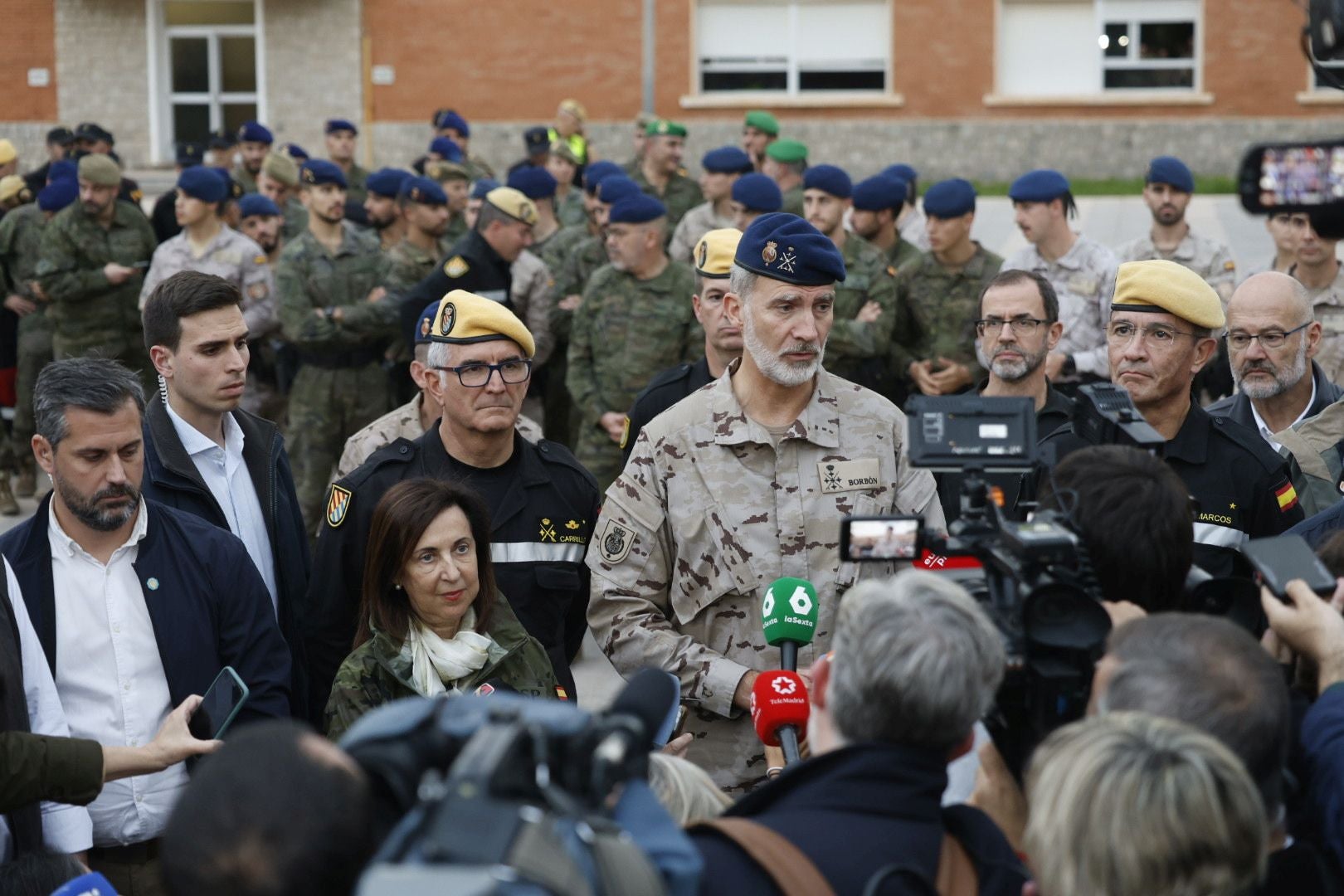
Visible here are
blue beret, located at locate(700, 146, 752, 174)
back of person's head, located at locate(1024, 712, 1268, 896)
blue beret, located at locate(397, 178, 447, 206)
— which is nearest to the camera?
back of person's head, located at locate(1024, 712, 1268, 896)

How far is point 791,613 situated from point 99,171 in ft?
29.3

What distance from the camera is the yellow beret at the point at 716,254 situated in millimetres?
6246

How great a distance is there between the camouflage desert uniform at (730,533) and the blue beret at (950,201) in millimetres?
4708

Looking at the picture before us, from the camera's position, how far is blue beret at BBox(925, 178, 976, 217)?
8.82m

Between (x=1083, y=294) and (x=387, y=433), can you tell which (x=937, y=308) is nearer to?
(x=1083, y=294)

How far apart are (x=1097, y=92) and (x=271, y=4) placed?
548 inches

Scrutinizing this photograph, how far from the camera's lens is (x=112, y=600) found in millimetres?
3924

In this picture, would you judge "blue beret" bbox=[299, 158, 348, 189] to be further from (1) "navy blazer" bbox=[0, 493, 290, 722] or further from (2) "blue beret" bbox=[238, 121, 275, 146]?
(1) "navy blazer" bbox=[0, 493, 290, 722]

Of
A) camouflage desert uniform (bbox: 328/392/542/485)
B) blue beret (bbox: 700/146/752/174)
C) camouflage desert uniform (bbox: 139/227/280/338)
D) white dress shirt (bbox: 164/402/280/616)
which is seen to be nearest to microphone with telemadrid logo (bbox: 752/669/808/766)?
white dress shirt (bbox: 164/402/280/616)

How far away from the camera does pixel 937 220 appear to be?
8906 millimetres

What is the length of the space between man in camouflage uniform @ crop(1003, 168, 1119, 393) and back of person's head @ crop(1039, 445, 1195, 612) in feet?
15.6

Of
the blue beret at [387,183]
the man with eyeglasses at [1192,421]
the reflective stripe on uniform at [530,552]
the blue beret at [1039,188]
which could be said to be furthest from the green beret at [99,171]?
the man with eyeglasses at [1192,421]

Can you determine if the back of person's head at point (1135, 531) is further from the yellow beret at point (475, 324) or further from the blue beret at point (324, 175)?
the blue beret at point (324, 175)

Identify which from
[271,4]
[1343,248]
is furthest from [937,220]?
[271,4]
